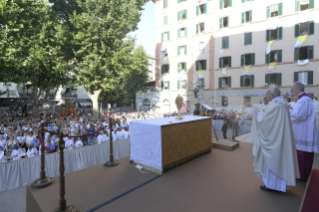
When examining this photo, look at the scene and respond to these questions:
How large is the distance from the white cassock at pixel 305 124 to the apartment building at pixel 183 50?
73.3ft

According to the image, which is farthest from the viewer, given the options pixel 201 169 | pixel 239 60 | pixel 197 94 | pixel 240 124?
pixel 197 94

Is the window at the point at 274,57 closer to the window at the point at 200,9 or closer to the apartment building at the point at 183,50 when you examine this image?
the apartment building at the point at 183,50

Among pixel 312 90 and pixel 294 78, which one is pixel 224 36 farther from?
pixel 312 90

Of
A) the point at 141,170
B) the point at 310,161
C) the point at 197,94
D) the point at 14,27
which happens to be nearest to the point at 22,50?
the point at 14,27

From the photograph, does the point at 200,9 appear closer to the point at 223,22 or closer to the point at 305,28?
the point at 223,22

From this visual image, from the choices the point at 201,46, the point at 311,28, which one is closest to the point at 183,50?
the point at 201,46

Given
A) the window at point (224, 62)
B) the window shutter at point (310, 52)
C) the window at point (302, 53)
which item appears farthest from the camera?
the window at point (224, 62)

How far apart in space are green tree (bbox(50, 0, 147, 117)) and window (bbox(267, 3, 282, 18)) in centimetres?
1573

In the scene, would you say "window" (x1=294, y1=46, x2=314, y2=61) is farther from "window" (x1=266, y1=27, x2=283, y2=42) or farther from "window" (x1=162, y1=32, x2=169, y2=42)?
"window" (x1=162, y1=32, x2=169, y2=42)

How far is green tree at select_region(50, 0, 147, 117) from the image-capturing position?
51.5ft

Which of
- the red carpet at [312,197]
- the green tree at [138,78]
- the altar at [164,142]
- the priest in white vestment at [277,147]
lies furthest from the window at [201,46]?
the red carpet at [312,197]

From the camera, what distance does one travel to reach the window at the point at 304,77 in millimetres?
20500

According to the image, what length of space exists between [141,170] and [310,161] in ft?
13.3

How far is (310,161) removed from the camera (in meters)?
4.37
